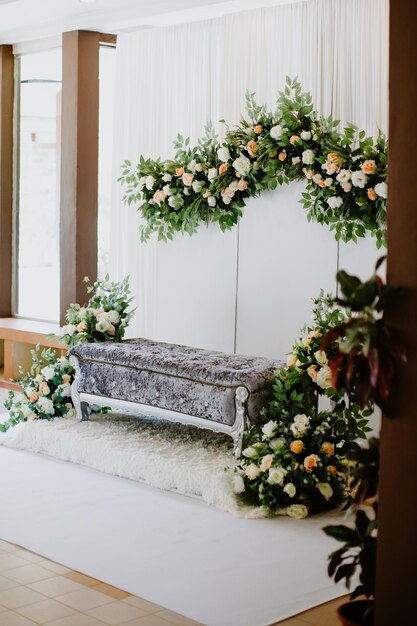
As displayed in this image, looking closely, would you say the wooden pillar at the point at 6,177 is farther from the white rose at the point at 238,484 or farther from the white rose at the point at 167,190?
the white rose at the point at 238,484

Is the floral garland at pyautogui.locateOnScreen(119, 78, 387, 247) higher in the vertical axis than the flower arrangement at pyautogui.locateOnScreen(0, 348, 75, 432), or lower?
higher

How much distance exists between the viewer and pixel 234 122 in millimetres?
6551

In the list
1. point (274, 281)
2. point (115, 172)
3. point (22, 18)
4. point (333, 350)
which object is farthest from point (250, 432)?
point (22, 18)

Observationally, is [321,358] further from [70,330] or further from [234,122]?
[234,122]

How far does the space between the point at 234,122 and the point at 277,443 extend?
9.72 feet

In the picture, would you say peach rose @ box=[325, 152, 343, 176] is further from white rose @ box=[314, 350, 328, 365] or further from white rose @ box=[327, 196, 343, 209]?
white rose @ box=[314, 350, 328, 365]

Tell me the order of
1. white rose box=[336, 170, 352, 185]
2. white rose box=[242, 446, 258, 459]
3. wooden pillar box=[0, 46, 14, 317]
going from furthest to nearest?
wooden pillar box=[0, 46, 14, 317]
white rose box=[336, 170, 352, 185]
white rose box=[242, 446, 258, 459]

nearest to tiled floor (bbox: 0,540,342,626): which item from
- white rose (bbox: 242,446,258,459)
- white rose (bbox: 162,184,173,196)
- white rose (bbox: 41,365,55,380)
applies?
white rose (bbox: 242,446,258,459)

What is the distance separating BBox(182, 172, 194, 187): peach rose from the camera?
588cm

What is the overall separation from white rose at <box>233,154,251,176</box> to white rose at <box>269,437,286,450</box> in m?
1.92

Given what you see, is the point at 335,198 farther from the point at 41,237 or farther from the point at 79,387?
the point at 41,237

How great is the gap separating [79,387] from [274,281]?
1.41 metres

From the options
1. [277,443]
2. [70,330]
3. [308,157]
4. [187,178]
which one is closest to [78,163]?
[187,178]

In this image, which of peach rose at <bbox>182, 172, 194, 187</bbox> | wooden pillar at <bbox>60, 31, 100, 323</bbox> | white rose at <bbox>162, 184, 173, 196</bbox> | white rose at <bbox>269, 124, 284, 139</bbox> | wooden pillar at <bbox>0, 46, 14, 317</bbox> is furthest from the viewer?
wooden pillar at <bbox>0, 46, 14, 317</bbox>
